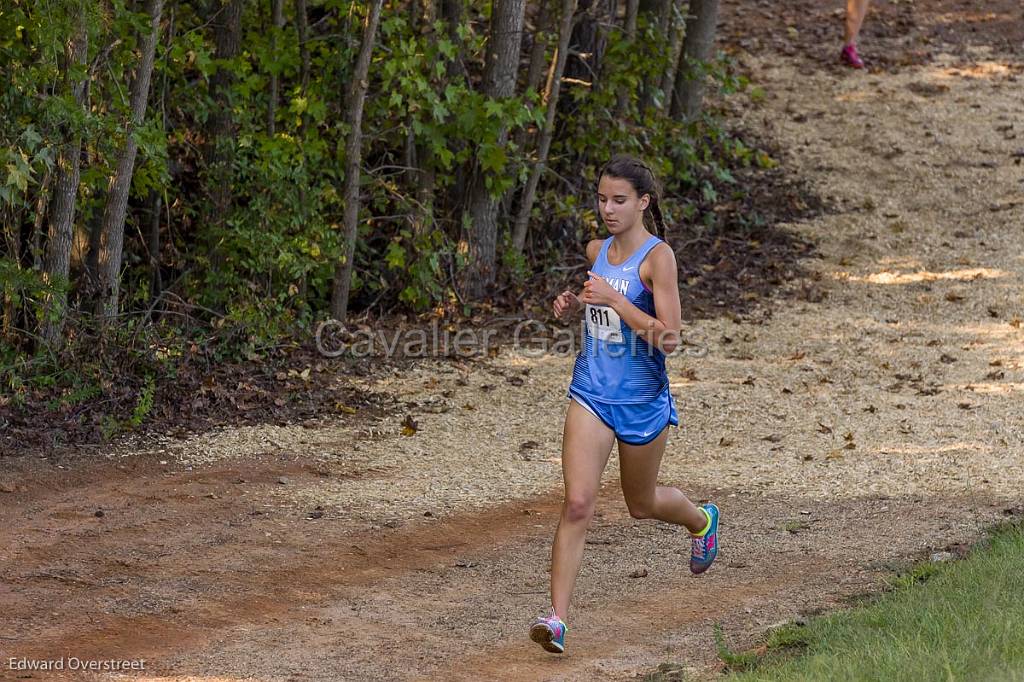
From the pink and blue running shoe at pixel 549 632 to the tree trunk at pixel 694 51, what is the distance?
9760 mm

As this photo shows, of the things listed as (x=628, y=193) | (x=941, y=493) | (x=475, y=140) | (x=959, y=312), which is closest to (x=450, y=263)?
(x=475, y=140)

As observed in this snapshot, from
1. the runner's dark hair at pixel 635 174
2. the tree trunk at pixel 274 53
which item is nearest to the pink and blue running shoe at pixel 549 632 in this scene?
the runner's dark hair at pixel 635 174

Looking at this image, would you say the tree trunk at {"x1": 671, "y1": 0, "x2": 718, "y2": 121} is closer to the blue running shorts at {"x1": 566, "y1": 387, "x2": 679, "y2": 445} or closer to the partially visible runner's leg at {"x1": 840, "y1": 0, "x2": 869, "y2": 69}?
the partially visible runner's leg at {"x1": 840, "y1": 0, "x2": 869, "y2": 69}

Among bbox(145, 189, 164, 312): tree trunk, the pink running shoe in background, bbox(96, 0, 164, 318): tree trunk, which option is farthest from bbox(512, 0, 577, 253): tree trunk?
the pink running shoe in background

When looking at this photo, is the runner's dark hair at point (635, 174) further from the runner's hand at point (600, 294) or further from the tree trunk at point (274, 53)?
the tree trunk at point (274, 53)

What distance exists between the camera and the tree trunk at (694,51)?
1420 cm

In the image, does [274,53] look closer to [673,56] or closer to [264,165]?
[264,165]

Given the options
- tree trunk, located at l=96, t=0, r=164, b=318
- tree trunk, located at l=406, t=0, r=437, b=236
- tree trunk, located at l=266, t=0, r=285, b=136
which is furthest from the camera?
tree trunk, located at l=406, t=0, r=437, b=236

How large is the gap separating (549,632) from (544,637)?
4 cm

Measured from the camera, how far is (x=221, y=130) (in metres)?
10.3

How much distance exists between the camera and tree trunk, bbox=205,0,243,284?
10.1 m

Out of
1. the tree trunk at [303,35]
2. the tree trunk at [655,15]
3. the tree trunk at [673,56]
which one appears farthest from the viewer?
the tree trunk at [673,56]

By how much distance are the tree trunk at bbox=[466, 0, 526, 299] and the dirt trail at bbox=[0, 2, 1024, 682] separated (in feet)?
5.01

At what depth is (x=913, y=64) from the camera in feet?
58.1
